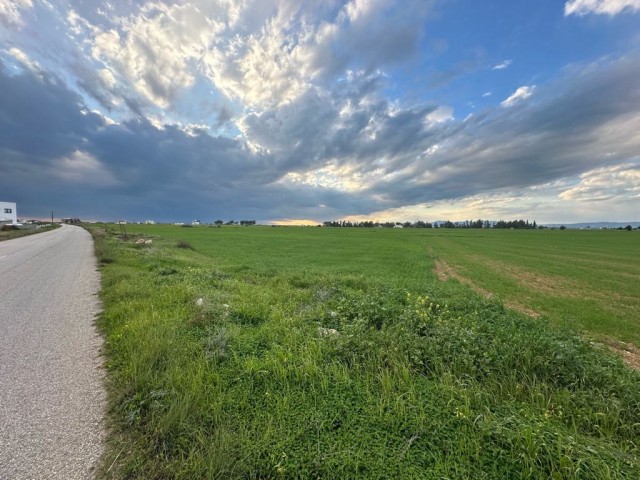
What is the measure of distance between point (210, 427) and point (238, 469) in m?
0.75

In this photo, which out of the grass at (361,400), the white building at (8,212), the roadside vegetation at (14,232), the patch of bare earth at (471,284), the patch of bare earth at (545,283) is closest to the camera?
the grass at (361,400)

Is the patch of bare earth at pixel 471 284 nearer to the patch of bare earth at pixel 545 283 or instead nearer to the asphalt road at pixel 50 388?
the patch of bare earth at pixel 545 283

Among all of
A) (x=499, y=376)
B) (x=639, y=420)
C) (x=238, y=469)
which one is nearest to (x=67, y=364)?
(x=238, y=469)

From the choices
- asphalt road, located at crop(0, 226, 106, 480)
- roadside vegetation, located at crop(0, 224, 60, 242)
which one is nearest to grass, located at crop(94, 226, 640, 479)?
asphalt road, located at crop(0, 226, 106, 480)

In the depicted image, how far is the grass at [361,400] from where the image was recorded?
2.73 meters

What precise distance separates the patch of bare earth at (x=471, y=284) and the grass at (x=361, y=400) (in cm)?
617

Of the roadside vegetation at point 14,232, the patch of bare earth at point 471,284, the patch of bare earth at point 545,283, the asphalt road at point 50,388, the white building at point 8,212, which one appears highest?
the white building at point 8,212

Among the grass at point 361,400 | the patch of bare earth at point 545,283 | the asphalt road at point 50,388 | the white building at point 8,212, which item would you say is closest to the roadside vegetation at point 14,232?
the asphalt road at point 50,388

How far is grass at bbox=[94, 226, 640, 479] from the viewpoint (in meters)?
2.73

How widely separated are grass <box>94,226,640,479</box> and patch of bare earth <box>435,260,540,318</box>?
20.2 ft

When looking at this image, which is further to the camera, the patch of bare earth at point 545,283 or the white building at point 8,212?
the white building at point 8,212

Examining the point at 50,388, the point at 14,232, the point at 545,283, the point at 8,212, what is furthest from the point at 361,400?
the point at 8,212

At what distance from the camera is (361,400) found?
3.71m

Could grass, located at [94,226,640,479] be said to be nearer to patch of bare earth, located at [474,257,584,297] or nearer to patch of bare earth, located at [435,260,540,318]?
patch of bare earth, located at [435,260,540,318]
